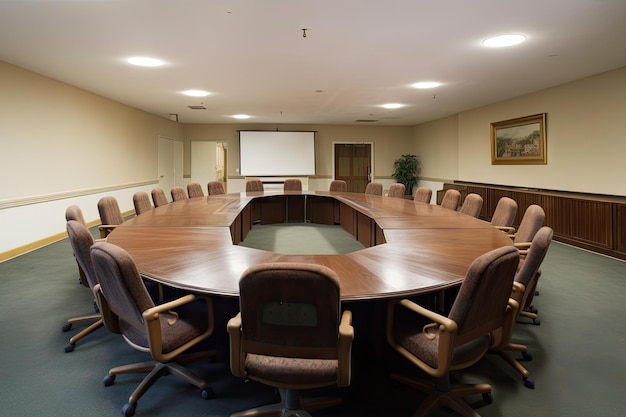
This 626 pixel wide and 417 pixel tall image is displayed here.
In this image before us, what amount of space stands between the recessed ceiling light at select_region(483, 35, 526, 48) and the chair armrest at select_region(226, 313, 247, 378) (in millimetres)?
3912

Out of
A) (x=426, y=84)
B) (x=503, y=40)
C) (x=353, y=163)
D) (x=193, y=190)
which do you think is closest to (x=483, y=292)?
(x=503, y=40)

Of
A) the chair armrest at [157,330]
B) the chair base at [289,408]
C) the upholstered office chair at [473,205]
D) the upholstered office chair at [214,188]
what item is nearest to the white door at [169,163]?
the upholstered office chair at [214,188]

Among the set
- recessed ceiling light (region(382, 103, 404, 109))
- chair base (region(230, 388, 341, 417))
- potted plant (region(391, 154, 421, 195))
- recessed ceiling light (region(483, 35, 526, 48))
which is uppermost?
recessed ceiling light (region(382, 103, 404, 109))

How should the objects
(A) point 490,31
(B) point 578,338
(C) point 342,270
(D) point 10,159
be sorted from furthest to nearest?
(D) point 10,159, (A) point 490,31, (B) point 578,338, (C) point 342,270

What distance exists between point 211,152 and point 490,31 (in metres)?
9.86

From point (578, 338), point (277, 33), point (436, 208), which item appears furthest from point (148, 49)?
point (578, 338)

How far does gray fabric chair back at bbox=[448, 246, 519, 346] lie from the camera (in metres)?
1.55

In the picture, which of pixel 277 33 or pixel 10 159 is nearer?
pixel 277 33

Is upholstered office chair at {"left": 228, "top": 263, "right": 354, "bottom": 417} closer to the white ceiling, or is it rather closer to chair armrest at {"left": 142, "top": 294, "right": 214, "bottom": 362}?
chair armrest at {"left": 142, "top": 294, "right": 214, "bottom": 362}

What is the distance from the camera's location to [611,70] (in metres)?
5.36

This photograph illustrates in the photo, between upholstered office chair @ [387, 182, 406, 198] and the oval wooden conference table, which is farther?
upholstered office chair @ [387, 182, 406, 198]

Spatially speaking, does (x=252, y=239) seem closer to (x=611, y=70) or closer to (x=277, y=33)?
(x=277, y=33)

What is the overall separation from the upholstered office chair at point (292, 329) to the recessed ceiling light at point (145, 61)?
4231 mm

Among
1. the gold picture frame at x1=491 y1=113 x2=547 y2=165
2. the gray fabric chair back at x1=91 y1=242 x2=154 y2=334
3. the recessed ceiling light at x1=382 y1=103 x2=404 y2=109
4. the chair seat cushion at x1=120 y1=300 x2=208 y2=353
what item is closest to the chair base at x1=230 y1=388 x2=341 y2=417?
the chair seat cushion at x1=120 y1=300 x2=208 y2=353
